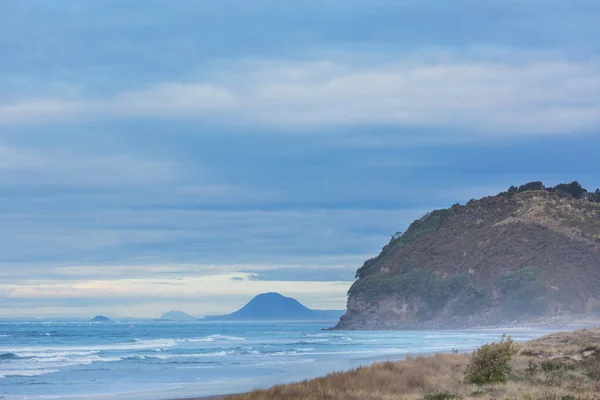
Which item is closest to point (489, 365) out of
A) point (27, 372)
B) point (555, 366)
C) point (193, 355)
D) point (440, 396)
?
point (440, 396)

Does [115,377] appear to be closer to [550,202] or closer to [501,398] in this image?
[501,398]

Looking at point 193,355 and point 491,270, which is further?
point 491,270

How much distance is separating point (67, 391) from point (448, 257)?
140054mm

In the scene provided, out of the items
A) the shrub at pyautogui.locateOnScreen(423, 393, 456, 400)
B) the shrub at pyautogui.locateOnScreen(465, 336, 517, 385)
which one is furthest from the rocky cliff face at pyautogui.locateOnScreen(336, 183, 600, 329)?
the shrub at pyautogui.locateOnScreen(423, 393, 456, 400)

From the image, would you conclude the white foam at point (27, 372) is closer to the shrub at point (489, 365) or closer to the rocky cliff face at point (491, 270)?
the shrub at point (489, 365)

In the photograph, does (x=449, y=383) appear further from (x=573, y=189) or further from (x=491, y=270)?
(x=573, y=189)

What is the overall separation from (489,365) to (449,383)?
50.8 inches

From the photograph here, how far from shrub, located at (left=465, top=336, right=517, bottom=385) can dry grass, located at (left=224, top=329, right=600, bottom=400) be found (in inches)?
15.3

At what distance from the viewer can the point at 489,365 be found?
84.6 ft

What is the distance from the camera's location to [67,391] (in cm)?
3388

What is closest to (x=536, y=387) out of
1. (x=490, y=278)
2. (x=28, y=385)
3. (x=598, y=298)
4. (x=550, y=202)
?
(x=28, y=385)

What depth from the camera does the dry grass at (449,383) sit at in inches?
878

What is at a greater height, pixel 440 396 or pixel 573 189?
pixel 573 189

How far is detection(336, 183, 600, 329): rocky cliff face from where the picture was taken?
478 feet
